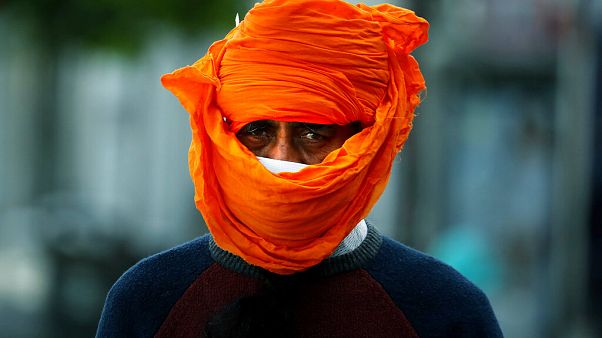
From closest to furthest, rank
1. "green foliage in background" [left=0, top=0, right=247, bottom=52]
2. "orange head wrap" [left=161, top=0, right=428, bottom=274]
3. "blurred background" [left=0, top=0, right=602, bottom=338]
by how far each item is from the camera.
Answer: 1. "orange head wrap" [left=161, top=0, right=428, bottom=274]
2. "blurred background" [left=0, top=0, right=602, bottom=338]
3. "green foliage in background" [left=0, top=0, right=247, bottom=52]

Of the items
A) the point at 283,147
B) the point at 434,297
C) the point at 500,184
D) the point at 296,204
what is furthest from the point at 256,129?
the point at 500,184

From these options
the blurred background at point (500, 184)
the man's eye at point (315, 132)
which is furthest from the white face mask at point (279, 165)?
the blurred background at point (500, 184)

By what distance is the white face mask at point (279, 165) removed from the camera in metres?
2.93

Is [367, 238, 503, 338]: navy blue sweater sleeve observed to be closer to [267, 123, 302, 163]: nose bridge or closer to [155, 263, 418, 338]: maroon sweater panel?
[155, 263, 418, 338]: maroon sweater panel

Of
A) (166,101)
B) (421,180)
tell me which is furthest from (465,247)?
(166,101)

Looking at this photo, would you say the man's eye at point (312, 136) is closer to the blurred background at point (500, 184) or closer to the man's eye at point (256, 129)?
the man's eye at point (256, 129)

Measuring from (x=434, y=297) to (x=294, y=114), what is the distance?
2.04 ft

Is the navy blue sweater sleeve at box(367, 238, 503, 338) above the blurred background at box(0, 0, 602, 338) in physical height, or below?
above

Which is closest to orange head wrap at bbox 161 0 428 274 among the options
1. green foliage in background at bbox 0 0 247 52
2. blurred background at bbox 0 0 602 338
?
blurred background at bbox 0 0 602 338

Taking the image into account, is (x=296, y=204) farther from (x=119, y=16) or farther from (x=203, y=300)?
(x=119, y=16)

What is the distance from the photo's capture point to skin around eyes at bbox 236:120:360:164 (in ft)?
9.79

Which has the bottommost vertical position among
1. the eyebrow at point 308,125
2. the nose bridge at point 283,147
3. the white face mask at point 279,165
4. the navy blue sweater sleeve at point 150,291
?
the navy blue sweater sleeve at point 150,291

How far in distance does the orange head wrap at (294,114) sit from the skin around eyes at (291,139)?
5 centimetres

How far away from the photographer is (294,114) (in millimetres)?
2945
